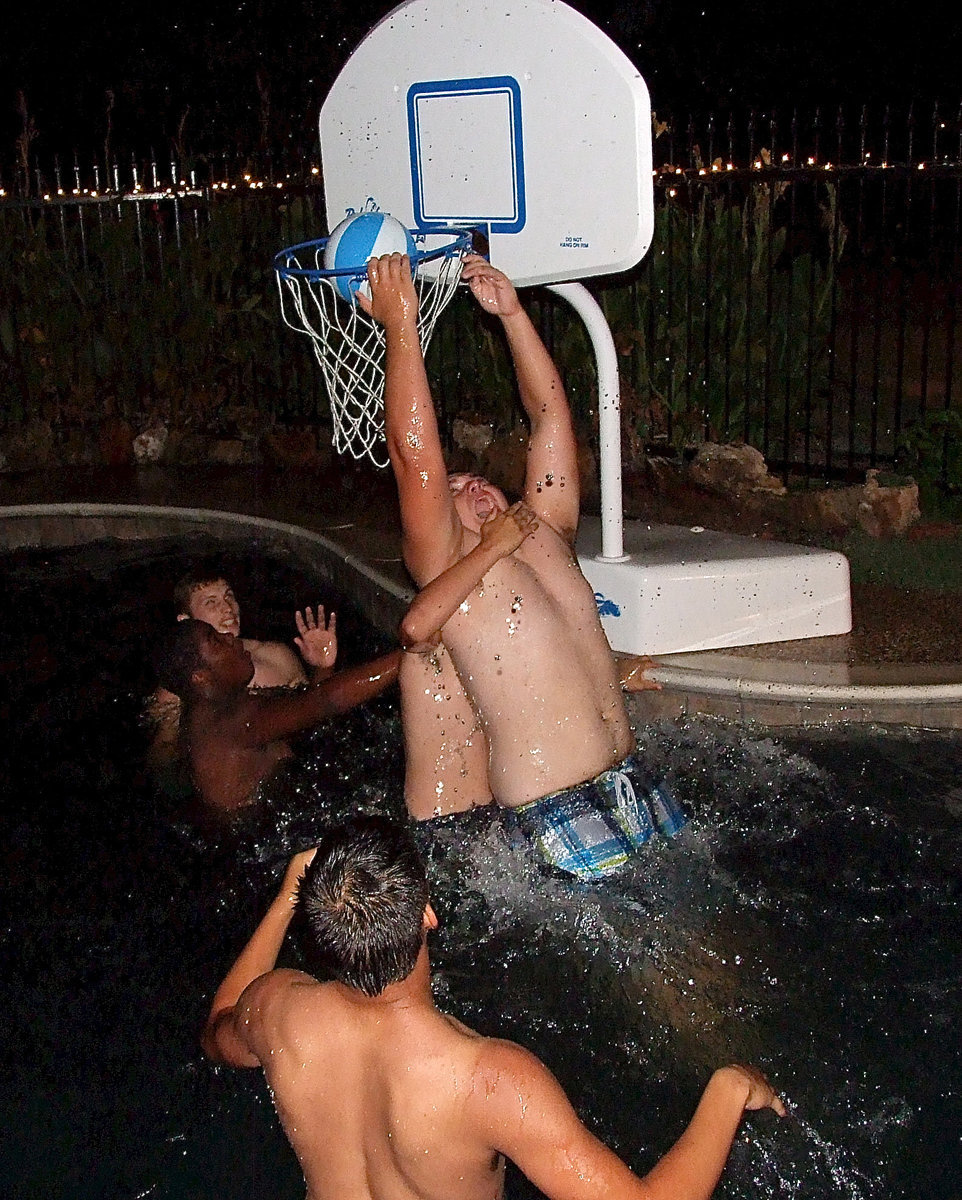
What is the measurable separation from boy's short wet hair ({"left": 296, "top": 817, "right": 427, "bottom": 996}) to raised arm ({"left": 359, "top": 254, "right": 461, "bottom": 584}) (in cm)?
168

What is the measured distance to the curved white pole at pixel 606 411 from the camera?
6.01 meters

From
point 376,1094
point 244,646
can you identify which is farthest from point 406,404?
point 244,646

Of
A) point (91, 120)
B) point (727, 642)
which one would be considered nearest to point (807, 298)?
point (727, 642)

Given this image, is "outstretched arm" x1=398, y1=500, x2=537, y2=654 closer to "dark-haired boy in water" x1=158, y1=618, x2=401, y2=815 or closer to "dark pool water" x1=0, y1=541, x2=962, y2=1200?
"dark pool water" x1=0, y1=541, x2=962, y2=1200

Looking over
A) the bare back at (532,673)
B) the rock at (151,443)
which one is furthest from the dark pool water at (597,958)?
the rock at (151,443)

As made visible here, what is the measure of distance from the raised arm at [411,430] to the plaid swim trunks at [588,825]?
852 millimetres

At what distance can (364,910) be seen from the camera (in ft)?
8.55

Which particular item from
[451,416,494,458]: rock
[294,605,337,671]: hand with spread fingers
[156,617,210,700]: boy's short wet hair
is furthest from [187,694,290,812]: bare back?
[451,416,494,458]: rock

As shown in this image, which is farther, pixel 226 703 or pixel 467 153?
pixel 467 153

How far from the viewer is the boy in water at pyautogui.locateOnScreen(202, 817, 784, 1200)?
8.46 ft

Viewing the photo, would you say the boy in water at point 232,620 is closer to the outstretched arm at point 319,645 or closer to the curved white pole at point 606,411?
the outstretched arm at point 319,645

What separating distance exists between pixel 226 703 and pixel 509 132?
2.46 meters

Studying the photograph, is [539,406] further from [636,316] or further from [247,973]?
[636,316]

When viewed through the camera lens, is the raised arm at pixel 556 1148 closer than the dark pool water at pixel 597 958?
Yes
